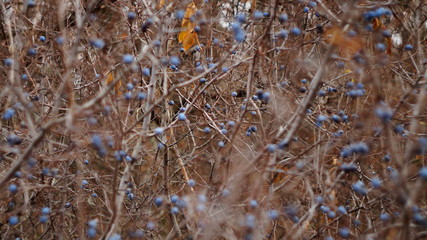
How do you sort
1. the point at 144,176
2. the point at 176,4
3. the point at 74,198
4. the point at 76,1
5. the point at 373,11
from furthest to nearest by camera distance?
the point at 144,176 → the point at 74,198 → the point at 76,1 → the point at 176,4 → the point at 373,11

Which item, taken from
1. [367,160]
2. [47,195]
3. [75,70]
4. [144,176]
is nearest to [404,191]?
[367,160]

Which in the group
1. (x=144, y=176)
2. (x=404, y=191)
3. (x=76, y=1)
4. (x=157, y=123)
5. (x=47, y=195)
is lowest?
(x=144, y=176)

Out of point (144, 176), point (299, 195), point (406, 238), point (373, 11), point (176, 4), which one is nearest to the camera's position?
point (406, 238)

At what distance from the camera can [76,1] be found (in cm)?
281

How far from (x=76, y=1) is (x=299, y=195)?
7.56 feet

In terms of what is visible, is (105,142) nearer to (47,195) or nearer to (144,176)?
(47,195)

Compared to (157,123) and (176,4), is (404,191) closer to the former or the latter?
(176,4)

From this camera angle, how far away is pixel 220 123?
2975mm

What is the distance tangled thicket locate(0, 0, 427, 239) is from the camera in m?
1.91

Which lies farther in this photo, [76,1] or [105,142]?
[76,1]

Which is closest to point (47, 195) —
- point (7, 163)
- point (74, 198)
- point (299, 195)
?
point (74, 198)

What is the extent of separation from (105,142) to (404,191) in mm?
1345

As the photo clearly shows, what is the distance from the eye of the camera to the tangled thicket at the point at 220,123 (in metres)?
1.91

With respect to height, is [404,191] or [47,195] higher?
[404,191]
